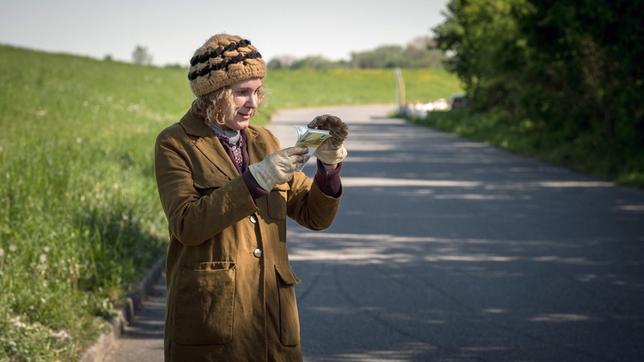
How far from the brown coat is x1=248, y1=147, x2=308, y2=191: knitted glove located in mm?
61

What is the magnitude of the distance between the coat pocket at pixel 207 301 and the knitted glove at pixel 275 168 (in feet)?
0.99

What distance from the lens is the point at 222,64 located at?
3311 millimetres

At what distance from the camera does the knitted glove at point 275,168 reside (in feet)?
10.3

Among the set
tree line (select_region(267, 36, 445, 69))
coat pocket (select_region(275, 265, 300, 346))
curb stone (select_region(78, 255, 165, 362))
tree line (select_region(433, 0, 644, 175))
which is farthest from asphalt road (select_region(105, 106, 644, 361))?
tree line (select_region(267, 36, 445, 69))

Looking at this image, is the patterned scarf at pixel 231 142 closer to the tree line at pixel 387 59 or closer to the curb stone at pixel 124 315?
the curb stone at pixel 124 315

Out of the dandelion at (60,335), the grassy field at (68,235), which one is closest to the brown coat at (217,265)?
the grassy field at (68,235)

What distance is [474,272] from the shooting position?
931cm

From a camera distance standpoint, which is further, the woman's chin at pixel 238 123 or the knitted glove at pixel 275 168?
the woman's chin at pixel 238 123

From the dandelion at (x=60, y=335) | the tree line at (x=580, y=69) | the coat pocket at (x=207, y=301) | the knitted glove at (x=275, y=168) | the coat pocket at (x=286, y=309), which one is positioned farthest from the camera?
the tree line at (x=580, y=69)

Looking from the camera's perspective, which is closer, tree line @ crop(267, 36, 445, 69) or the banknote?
the banknote

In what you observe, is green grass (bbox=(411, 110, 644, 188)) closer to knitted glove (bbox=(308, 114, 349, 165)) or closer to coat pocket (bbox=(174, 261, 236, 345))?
knitted glove (bbox=(308, 114, 349, 165))

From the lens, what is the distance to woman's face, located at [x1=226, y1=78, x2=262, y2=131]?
334cm

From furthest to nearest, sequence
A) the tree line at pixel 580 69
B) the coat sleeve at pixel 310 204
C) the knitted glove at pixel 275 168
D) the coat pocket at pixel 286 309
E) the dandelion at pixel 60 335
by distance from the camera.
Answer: the tree line at pixel 580 69 → the dandelion at pixel 60 335 → the coat sleeve at pixel 310 204 → the coat pocket at pixel 286 309 → the knitted glove at pixel 275 168

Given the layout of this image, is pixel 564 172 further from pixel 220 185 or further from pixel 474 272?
pixel 220 185
